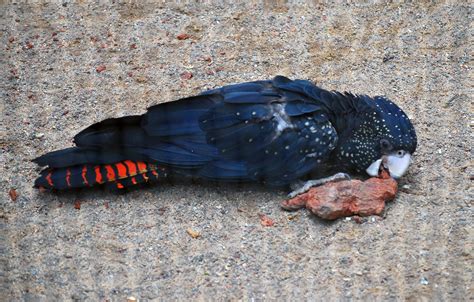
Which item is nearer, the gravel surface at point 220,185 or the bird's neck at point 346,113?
the gravel surface at point 220,185

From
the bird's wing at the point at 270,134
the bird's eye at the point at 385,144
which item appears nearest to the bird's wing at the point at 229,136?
the bird's wing at the point at 270,134

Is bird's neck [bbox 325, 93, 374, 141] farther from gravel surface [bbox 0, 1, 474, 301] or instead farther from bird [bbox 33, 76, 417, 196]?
gravel surface [bbox 0, 1, 474, 301]

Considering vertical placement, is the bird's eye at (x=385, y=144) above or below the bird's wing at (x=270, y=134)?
below

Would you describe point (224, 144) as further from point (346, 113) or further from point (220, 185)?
point (346, 113)

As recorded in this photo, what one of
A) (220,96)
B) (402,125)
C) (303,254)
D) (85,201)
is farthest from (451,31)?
(85,201)

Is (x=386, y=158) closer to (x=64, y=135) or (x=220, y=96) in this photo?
(x=220, y=96)

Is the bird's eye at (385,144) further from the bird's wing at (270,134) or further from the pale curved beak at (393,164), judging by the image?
the bird's wing at (270,134)

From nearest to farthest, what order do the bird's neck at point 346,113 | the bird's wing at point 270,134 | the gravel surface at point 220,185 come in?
the gravel surface at point 220,185 → the bird's wing at point 270,134 → the bird's neck at point 346,113

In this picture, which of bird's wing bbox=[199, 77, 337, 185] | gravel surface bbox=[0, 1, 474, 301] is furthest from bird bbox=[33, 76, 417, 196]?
gravel surface bbox=[0, 1, 474, 301]
